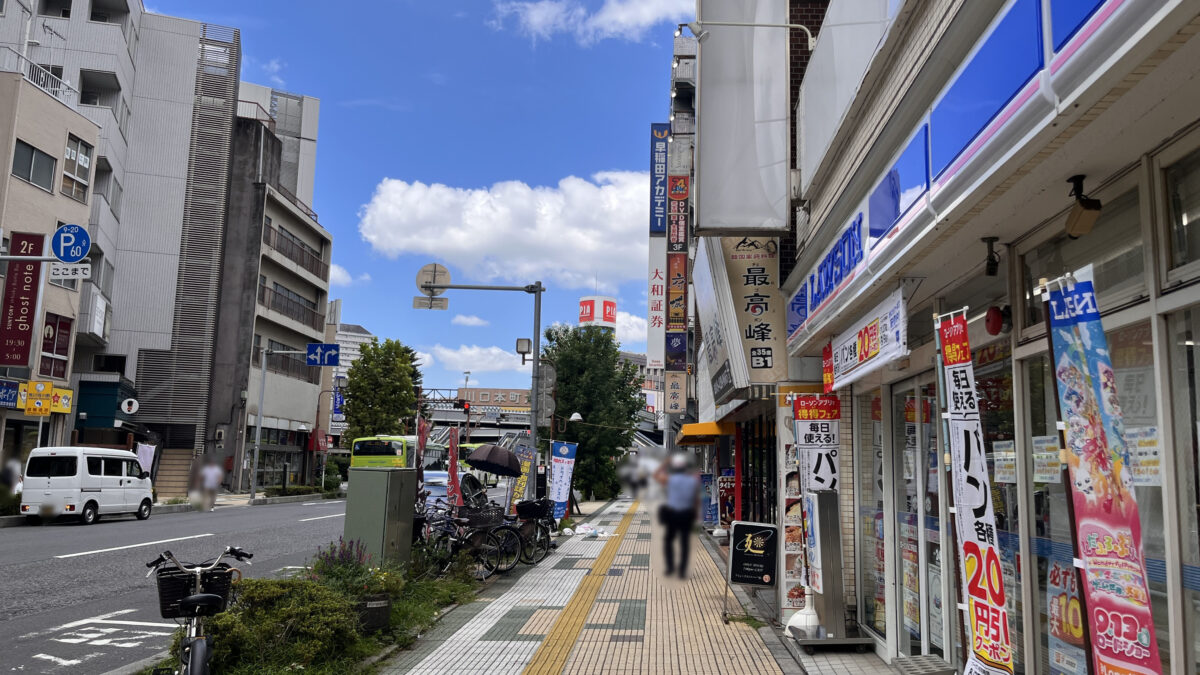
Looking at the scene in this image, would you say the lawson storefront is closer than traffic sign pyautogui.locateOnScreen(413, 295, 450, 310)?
Yes

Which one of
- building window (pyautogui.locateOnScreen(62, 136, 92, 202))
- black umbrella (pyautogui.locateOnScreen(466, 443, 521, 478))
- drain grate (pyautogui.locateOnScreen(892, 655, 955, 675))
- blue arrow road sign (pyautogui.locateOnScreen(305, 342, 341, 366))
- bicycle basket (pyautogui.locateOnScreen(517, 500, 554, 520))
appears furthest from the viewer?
building window (pyautogui.locateOnScreen(62, 136, 92, 202))

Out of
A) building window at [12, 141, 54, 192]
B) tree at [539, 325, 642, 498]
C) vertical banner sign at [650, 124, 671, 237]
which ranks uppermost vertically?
vertical banner sign at [650, 124, 671, 237]

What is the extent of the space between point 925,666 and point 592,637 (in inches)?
150

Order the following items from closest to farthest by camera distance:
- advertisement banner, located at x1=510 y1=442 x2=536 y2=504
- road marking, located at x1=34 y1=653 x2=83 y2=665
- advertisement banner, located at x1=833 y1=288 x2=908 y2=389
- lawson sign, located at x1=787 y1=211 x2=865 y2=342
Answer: advertisement banner, located at x1=833 y1=288 x2=908 y2=389 → lawson sign, located at x1=787 y1=211 x2=865 y2=342 → road marking, located at x1=34 y1=653 x2=83 y2=665 → advertisement banner, located at x1=510 y1=442 x2=536 y2=504

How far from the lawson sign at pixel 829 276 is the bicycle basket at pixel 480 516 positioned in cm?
671

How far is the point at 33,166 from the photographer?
28734mm

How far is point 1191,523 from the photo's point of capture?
390cm

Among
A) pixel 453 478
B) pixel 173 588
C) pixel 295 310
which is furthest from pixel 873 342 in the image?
pixel 295 310

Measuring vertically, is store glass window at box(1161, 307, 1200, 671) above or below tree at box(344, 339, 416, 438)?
below

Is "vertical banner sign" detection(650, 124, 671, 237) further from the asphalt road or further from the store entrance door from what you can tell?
the store entrance door

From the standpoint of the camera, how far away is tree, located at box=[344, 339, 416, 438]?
49688 mm

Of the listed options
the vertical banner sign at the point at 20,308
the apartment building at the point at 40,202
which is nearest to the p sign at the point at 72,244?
the vertical banner sign at the point at 20,308

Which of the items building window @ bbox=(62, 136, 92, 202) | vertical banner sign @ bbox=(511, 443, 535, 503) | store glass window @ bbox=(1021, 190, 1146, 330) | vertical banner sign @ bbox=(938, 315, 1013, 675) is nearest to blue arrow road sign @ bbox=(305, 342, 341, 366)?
vertical banner sign @ bbox=(938, 315, 1013, 675)

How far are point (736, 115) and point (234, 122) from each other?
4.66m
